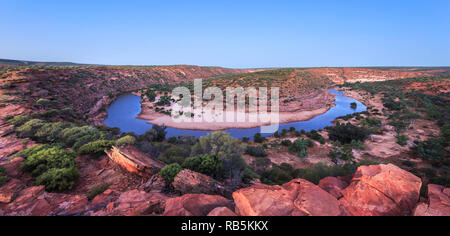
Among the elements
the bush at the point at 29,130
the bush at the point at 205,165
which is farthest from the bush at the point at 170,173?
the bush at the point at 29,130

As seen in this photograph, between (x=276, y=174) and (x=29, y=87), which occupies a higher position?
(x=29, y=87)

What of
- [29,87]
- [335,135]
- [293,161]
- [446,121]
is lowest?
[293,161]

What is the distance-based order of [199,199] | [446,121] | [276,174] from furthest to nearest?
[446,121] → [276,174] → [199,199]

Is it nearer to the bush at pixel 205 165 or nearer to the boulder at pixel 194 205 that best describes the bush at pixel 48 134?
the bush at pixel 205 165

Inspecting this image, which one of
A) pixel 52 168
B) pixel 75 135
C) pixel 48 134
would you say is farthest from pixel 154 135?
pixel 52 168

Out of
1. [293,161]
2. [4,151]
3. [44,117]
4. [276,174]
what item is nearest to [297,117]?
[293,161]

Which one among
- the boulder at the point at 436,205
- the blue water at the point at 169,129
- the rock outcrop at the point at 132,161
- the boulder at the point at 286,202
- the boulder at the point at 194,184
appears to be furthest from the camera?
the blue water at the point at 169,129

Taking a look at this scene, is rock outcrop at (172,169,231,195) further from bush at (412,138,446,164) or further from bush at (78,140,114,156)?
bush at (412,138,446,164)
